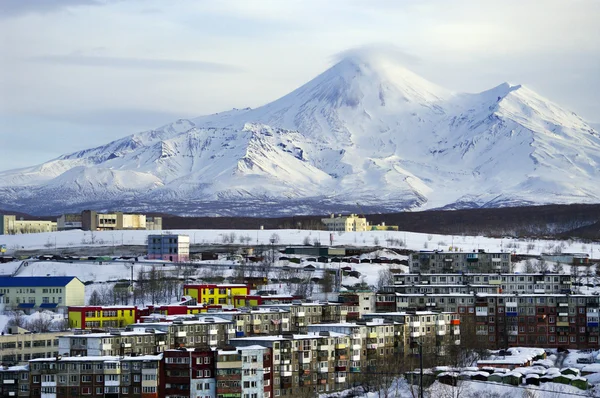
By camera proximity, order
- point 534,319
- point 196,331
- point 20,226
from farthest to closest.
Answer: point 20,226 < point 534,319 < point 196,331

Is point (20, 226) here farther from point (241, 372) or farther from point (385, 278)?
point (241, 372)

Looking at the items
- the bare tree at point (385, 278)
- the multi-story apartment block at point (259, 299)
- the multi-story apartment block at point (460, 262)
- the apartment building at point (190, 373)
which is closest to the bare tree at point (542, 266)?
the multi-story apartment block at point (460, 262)

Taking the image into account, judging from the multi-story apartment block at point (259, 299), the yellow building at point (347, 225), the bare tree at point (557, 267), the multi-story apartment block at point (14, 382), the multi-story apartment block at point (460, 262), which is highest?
the yellow building at point (347, 225)

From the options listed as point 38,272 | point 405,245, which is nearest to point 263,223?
point 405,245

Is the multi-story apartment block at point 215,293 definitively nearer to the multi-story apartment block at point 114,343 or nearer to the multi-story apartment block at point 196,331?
the multi-story apartment block at point 196,331

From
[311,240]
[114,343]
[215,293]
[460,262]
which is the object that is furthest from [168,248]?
[114,343]

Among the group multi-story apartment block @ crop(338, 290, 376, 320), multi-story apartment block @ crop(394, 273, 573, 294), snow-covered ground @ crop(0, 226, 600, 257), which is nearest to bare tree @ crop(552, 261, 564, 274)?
snow-covered ground @ crop(0, 226, 600, 257)
